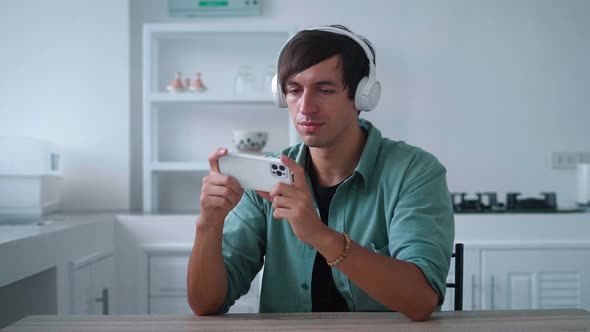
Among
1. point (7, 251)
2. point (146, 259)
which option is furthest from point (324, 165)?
point (146, 259)

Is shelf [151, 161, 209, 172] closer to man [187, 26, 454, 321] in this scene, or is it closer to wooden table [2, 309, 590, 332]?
man [187, 26, 454, 321]

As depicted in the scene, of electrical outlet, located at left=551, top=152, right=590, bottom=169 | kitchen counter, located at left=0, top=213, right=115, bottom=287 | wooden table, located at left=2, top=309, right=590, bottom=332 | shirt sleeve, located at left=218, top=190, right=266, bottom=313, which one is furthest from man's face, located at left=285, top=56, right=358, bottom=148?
electrical outlet, located at left=551, top=152, right=590, bottom=169

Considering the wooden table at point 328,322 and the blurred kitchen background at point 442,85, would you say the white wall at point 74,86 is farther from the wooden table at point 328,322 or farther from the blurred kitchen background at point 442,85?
the wooden table at point 328,322

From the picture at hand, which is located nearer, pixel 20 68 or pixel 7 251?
pixel 7 251

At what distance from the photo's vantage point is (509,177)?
2.83 m

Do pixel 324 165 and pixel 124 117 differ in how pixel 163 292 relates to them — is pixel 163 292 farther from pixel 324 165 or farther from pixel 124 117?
pixel 324 165

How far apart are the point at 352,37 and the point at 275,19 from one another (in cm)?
171

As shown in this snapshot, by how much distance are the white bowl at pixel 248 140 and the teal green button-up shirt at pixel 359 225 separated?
1.19m

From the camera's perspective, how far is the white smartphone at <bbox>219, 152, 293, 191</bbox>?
95 cm

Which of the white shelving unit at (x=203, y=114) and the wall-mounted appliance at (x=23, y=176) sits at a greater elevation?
the white shelving unit at (x=203, y=114)

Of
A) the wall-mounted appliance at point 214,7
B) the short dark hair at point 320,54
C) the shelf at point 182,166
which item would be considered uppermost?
the wall-mounted appliance at point 214,7

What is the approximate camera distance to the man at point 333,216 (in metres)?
0.96

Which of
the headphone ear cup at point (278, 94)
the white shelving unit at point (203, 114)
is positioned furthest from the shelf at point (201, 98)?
the headphone ear cup at point (278, 94)

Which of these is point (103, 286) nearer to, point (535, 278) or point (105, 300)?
point (105, 300)
